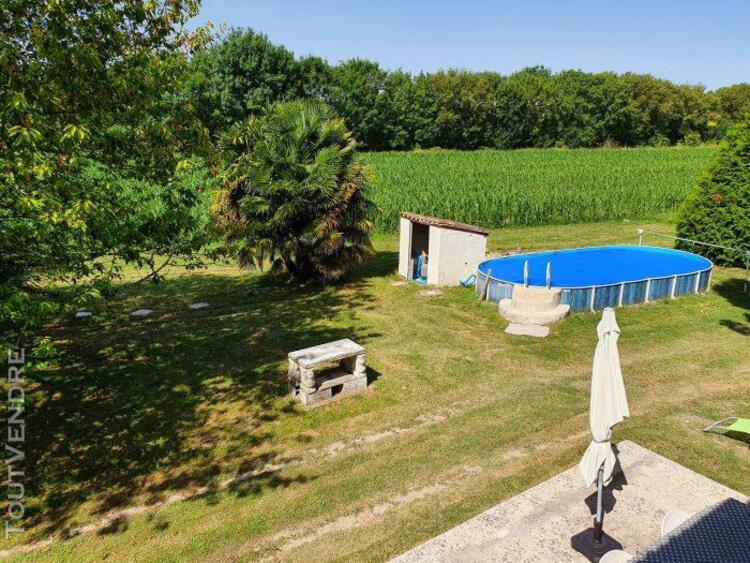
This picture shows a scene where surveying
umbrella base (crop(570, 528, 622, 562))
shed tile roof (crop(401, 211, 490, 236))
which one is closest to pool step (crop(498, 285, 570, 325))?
shed tile roof (crop(401, 211, 490, 236))

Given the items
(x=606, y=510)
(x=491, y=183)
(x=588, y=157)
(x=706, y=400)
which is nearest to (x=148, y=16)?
(x=606, y=510)

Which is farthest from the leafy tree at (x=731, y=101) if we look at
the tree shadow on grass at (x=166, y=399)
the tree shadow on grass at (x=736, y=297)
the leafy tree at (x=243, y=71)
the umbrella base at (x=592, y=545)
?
the umbrella base at (x=592, y=545)

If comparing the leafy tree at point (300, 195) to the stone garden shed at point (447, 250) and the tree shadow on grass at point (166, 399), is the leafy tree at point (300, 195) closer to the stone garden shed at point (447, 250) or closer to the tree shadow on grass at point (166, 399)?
the tree shadow on grass at point (166, 399)

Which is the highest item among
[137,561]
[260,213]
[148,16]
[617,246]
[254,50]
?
[254,50]

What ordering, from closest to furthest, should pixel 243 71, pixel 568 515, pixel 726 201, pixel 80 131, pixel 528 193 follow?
pixel 80 131 < pixel 568 515 < pixel 726 201 < pixel 528 193 < pixel 243 71

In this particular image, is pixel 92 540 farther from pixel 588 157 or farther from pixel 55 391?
pixel 588 157

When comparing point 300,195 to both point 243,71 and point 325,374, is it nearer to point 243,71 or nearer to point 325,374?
point 325,374

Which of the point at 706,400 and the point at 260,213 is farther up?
the point at 260,213

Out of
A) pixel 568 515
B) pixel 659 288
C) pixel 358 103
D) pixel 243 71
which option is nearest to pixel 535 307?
pixel 659 288
